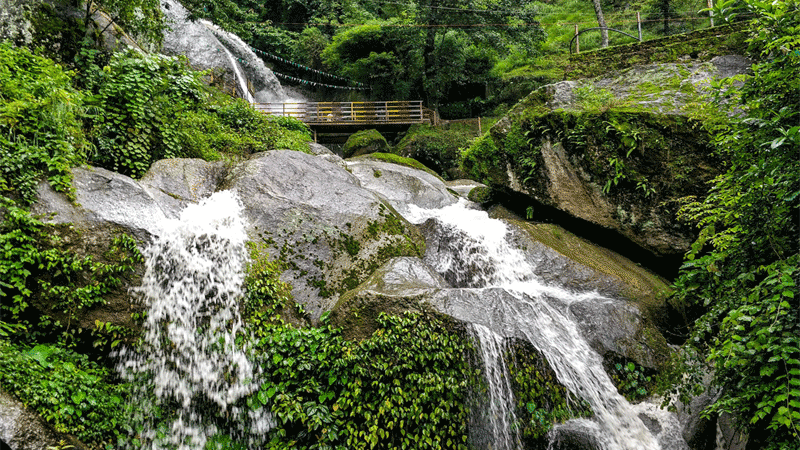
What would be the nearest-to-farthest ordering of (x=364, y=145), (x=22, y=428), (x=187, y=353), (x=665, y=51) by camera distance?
1. (x=22, y=428)
2. (x=187, y=353)
3. (x=665, y=51)
4. (x=364, y=145)

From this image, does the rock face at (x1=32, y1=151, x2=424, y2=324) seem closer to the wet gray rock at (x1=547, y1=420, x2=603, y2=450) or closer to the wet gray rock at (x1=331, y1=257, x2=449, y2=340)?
the wet gray rock at (x1=331, y1=257, x2=449, y2=340)

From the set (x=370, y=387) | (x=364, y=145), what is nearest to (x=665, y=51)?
(x=370, y=387)

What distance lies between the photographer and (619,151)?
8.38m

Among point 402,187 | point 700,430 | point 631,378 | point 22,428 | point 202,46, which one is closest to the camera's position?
A: point 22,428

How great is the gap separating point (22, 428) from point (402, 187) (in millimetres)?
8947

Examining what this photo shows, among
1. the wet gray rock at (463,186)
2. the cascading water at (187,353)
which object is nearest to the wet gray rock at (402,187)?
the wet gray rock at (463,186)

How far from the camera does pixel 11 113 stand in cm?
548

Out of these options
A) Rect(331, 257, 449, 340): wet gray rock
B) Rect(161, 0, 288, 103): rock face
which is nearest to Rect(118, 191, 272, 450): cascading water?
Result: Rect(331, 257, 449, 340): wet gray rock

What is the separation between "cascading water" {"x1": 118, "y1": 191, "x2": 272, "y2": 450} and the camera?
5266 millimetres

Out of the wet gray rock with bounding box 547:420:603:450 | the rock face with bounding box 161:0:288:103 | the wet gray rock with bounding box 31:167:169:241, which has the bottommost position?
the wet gray rock with bounding box 547:420:603:450

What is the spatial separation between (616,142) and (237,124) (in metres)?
8.66

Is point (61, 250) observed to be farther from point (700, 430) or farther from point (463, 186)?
point (463, 186)

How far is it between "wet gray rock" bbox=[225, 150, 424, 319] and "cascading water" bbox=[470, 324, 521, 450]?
228 centimetres

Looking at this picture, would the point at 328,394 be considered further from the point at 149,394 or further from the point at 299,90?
the point at 299,90
